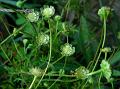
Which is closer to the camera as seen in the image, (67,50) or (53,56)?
(67,50)

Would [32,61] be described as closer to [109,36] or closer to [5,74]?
[5,74]

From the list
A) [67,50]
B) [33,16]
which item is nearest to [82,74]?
[67,50]

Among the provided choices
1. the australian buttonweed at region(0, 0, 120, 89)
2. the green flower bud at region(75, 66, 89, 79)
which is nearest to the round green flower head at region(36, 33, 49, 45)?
the australian buttonweed at region(0, 0, 120, 89)

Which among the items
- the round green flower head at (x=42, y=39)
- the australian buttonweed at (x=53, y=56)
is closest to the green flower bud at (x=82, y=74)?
the australian buttonweed at (x=53, y=56)

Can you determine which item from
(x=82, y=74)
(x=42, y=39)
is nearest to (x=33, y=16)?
(x=42, y=39)

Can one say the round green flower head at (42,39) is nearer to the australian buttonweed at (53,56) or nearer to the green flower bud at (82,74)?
the australian buttonweed at (53,56)

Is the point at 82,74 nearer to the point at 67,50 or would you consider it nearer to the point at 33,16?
the point at 67,50

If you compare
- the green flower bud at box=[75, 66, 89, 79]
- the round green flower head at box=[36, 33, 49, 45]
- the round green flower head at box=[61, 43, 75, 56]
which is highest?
the round green flower head at box=[36, 33, 49, 45]

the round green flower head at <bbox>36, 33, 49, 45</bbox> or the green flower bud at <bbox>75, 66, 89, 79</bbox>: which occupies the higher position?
the round green flower head at <bbox>36, 33, 49, 45</bbox>

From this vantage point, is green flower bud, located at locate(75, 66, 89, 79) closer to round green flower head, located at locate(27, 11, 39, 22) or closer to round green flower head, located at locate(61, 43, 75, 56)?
round green flower head, located at locate(61, 43, 75, 56)

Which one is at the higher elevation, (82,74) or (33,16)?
(33,16)

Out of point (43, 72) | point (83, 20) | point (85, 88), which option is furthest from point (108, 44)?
point (43, 72)
